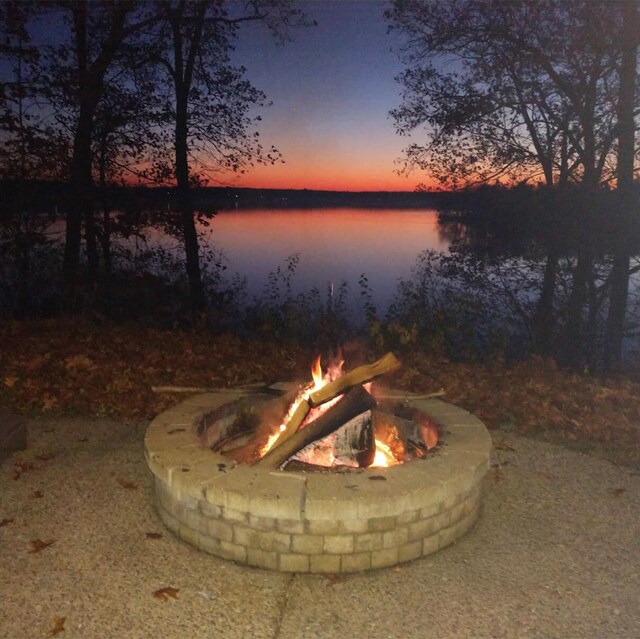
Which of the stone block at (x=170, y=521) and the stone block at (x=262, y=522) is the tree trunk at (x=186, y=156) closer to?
the stone block at (x=170, y=521)

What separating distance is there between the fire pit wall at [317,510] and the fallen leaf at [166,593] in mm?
409

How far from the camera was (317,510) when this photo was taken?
11.4ft

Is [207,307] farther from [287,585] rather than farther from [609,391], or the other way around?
[287,585]

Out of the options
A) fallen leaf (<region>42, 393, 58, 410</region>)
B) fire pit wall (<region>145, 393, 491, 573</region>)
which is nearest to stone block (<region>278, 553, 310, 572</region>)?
fire pit wall (<region>145, 393, 491, 573</region>)

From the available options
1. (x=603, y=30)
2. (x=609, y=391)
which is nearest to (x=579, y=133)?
(x=603, y=30)

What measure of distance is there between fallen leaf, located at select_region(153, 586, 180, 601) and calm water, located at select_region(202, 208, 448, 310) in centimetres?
937

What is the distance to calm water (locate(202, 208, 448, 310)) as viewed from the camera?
19453mm

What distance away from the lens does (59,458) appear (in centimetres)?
537

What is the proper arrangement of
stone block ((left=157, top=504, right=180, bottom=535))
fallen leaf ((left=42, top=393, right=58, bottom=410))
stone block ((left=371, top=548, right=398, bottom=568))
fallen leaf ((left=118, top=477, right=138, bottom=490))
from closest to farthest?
1. stone block ((left=371, top=548, right=398, bottom=568))
2. stone block ((left=157, top=504, right=180, bottom=535))
3. fallen leaf ((left=118, top=477, right=138, bottom=490))
4. fallen leaf ((left=42, top=393, right=58, bottom=410))

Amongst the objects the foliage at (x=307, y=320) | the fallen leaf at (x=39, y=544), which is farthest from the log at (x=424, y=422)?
the foliage at (x=307, y=320)

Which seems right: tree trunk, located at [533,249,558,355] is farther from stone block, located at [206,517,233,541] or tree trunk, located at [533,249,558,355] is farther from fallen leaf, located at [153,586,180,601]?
fallen leaf, located at [153,586,180,601]

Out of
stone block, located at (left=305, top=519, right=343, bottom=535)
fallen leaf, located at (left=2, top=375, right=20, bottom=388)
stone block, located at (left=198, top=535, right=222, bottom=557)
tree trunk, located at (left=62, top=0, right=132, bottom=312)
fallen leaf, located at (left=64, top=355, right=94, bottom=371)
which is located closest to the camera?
stone block, located at (left=305, top=519, right=343, bottom=535)

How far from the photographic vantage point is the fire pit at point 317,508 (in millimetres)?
3535

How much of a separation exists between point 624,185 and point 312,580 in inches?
413
